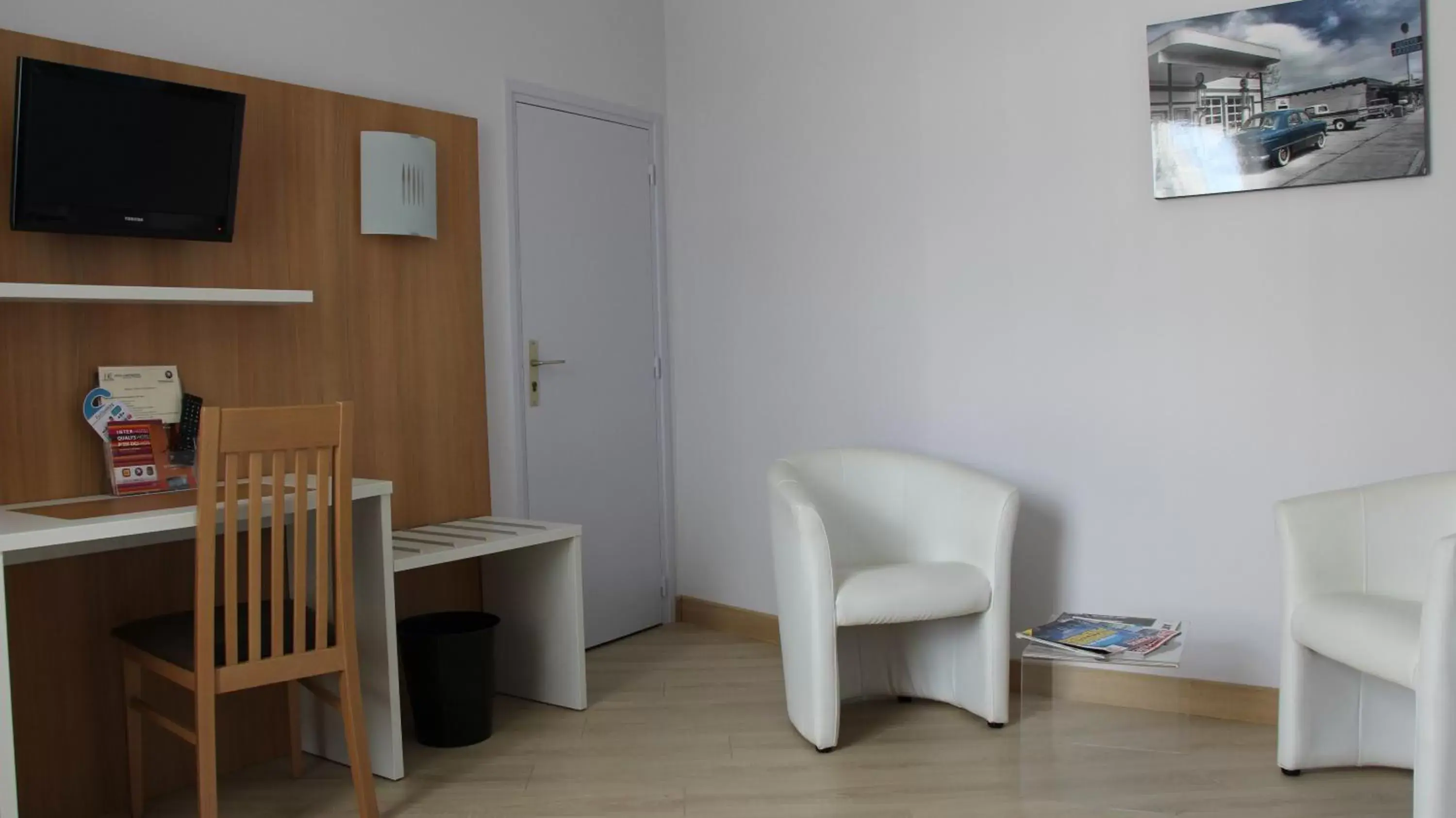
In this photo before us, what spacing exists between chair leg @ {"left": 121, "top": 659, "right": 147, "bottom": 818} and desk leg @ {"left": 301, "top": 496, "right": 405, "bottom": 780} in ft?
1.50

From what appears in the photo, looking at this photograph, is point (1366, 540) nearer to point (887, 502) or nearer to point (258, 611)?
point (887, 502)

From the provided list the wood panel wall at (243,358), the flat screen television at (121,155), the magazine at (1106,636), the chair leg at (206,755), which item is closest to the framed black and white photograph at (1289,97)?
the magazine at (1106,636)

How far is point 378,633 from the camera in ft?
9.91

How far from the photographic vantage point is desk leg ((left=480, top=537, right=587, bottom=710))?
11.7 ft

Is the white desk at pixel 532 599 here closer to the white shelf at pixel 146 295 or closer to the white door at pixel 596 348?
the white door at pixel 596 348

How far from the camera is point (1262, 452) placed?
328cm

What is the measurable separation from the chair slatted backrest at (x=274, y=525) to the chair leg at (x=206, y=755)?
6 centimetres

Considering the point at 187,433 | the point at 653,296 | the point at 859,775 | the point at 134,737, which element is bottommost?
the point at 859,775

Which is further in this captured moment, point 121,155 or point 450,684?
point 450,684

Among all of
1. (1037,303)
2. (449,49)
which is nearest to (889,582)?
(1037,303)

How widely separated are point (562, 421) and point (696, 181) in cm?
115

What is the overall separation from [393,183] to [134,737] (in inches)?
65.9

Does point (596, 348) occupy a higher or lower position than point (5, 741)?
higher

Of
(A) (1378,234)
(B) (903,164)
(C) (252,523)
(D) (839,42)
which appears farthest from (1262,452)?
(C) (252,523)
